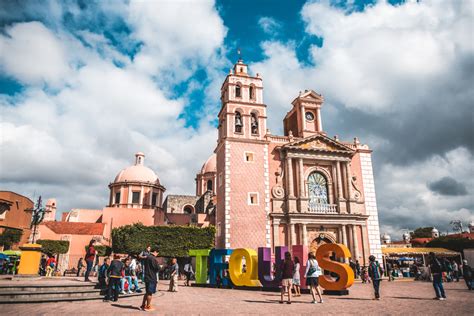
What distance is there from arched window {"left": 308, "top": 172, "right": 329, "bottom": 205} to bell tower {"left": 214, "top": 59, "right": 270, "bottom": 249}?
12.1 ft

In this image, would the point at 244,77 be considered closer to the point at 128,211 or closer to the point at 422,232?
the point at 128,211

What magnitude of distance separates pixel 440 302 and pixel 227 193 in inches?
600

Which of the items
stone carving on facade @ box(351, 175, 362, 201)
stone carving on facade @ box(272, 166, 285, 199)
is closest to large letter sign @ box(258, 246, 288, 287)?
stone carving on facade @ box(272, 166, 285, 199)

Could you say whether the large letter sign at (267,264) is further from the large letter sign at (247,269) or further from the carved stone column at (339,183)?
the carved stone column at (339,183)

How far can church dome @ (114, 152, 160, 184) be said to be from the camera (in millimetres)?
43750

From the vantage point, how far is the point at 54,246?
34.1 m

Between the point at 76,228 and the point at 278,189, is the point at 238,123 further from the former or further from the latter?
the point at 76,228

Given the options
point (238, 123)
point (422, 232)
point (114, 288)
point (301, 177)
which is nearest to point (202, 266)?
point (114, 288)

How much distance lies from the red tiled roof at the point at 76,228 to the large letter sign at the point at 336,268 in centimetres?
2888

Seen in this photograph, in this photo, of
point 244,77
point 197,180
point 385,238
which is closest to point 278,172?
point 244,77

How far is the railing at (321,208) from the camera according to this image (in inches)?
1025

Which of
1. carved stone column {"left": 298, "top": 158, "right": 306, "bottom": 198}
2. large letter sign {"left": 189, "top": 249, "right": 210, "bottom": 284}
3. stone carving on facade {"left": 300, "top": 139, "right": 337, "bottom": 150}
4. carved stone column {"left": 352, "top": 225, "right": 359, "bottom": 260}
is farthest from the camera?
stone carving on facade {"left": 300, "top": 139, "right": 337, "bottom": 150}

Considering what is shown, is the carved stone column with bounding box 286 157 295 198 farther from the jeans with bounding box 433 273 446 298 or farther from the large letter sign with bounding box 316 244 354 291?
the jeans with bounding box 433 273 446 298

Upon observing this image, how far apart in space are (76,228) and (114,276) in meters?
30.9
